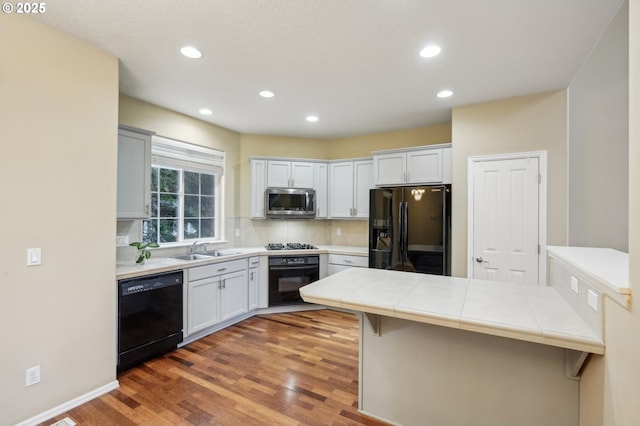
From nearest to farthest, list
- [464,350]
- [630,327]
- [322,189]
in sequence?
[630,327] < [464,350] < [322,189]

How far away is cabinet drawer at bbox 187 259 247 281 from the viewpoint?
319cm

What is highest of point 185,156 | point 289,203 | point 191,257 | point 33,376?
point 185,156

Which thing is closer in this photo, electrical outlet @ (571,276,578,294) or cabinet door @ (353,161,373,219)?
electrical outlet @ (571,276,578,294)

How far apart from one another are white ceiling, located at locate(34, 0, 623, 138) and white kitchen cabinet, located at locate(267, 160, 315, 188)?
119cm

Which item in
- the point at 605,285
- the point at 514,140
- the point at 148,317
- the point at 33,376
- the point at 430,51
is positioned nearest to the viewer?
the point at 605,285

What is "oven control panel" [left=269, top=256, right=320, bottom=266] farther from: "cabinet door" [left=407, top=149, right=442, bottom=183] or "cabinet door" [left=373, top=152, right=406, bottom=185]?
"cabinet door" [left=407, top=149, right=442, bottom=183]

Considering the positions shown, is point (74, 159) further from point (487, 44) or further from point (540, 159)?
point (540, 159)

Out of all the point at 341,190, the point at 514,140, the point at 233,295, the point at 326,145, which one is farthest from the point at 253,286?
the point at 514,140

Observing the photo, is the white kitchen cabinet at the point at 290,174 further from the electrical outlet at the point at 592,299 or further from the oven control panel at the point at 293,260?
the electrical outlet at the point at 592,299

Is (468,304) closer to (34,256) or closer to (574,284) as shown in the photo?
(574,284)

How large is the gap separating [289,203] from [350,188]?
3.15 ft

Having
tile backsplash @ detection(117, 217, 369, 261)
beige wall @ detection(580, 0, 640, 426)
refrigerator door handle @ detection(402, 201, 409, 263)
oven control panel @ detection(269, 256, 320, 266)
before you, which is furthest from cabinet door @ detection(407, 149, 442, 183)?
beige wall @ detection(580, 0, 640, 426)

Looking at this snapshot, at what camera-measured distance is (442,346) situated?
5.79 ft

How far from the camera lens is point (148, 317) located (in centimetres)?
272
